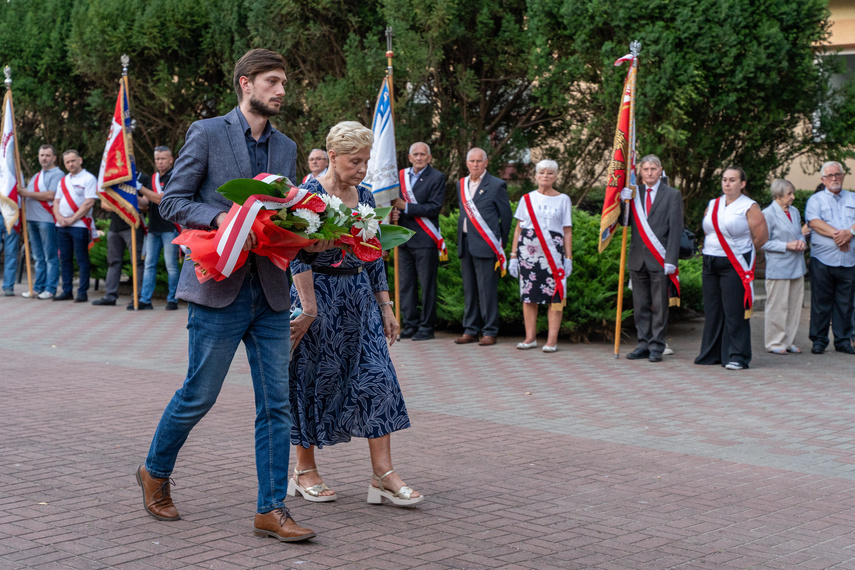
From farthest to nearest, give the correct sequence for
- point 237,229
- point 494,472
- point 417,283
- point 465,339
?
point 417,283 < point 465,339 < point 494,472 < point 237,229

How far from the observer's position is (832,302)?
10688mm

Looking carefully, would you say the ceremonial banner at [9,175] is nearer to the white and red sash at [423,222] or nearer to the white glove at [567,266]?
the white and red sash at [423,222]

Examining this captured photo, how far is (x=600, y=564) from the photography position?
13.5ft

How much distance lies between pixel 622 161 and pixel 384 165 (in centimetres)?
279

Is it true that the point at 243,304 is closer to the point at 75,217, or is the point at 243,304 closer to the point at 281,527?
the point at 281,527

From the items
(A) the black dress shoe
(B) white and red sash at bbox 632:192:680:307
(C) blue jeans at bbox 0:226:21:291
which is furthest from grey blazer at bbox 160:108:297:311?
(C) blue jeans at bbox 0:226:21:291

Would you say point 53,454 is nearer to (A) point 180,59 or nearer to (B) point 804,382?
(B) point 804,382

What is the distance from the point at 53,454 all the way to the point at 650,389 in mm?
4795

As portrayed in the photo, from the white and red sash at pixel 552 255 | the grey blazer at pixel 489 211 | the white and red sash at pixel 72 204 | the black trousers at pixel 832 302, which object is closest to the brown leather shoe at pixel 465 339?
the grey blazer at pixel 489 211

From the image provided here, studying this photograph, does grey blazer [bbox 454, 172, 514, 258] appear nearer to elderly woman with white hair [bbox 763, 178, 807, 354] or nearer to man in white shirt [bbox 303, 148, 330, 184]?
man in white shirt [bbox 303, 148, 330, 184]

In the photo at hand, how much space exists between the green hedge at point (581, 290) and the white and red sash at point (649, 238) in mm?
965

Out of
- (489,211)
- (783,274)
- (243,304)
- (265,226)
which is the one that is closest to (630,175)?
(489,211)

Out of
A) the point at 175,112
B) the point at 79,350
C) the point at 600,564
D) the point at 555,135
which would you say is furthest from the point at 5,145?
the point at 600,564

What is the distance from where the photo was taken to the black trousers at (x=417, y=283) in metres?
11.5
